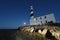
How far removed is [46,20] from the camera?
2365 inches

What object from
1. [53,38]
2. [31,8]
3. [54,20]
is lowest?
[53,38]

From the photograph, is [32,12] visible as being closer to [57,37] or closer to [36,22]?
[36,22]

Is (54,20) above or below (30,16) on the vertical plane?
below

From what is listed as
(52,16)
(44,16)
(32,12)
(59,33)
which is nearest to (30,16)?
(32,12)

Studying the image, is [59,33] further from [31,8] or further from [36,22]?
[31,8]

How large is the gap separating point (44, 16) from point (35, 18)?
24.5ft

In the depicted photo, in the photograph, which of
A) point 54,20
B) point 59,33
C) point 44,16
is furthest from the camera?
point 44,16

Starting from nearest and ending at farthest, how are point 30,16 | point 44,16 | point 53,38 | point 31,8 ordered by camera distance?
point 53,38
point 44,16
point 30,16
point 31,8

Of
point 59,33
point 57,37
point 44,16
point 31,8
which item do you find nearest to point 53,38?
point 57,37

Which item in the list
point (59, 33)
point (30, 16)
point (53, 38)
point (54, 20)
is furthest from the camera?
point (30, 16)

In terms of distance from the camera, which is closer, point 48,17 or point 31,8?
point 48,17

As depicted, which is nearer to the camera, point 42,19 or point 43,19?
point 43,19

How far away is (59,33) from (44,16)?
27.4 m

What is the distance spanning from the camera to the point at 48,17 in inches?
2339
